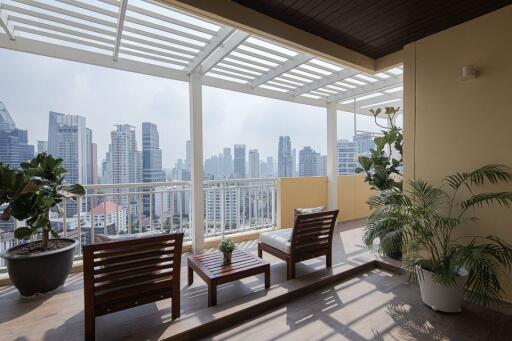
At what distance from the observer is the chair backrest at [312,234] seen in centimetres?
299

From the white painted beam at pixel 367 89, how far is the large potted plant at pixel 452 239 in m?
2.29

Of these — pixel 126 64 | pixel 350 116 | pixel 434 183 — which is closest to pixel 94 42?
pixel 126 64

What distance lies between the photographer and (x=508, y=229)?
8.04ft

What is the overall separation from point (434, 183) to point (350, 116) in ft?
12.6

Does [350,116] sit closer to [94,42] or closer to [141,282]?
[94,42]

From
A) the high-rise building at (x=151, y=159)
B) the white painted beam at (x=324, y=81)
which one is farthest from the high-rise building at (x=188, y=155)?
the white painted beam at (x=324, y=81)

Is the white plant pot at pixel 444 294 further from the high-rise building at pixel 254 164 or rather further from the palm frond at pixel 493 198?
the high-rise building at pixel 254 164

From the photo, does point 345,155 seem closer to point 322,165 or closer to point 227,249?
point 322,165

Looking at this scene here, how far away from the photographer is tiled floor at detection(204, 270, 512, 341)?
2102 mm

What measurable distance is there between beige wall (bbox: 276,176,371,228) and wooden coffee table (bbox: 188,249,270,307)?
8.10 ft

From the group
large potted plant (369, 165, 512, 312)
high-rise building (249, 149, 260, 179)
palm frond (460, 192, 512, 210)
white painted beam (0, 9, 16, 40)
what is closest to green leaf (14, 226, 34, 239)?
white painted beam (0, 9, 16, 40)

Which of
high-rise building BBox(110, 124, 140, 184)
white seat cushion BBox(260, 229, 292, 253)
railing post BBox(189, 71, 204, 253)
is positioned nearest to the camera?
white seat cushion BBox(260, 229, 292, 253)

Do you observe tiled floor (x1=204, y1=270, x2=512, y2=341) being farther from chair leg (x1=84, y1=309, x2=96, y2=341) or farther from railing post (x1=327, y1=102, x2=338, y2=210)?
railing post (x1=327, y1=102, x2=338, y2=210)

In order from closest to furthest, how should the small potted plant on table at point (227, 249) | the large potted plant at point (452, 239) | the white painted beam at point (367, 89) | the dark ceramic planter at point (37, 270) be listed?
the large potted plant at point (452, 239), the dark ceramic planter at point (37, 270), the small potted plant on table at point (227, 249), the white painted beam at point (367, 89)
